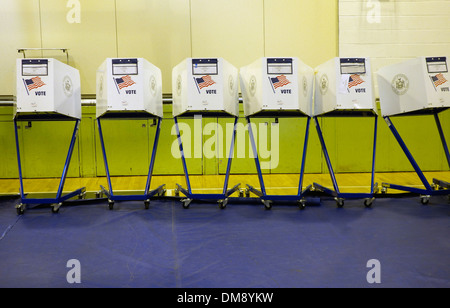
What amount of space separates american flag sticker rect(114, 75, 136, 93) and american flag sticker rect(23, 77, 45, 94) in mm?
588

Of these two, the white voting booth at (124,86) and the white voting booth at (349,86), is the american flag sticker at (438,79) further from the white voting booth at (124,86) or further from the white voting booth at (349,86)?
the white voting booth at (124,86)

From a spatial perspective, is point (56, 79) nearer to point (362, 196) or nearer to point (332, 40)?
point (362, 196)

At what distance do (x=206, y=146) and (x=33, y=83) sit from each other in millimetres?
2448

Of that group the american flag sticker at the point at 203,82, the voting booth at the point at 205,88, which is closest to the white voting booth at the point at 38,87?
the voting booth at the point at 205,88

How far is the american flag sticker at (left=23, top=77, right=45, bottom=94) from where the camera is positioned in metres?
2.94

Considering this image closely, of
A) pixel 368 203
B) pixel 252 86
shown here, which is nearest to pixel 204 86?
pixel 252 86

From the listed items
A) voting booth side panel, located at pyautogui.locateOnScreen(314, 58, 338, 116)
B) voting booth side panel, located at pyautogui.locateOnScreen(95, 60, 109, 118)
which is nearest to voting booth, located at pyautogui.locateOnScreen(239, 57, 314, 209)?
voting booth side panel, located at pyautogui.locateOnScreen(314, 58, 338, 116)

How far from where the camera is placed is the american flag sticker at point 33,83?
294cm

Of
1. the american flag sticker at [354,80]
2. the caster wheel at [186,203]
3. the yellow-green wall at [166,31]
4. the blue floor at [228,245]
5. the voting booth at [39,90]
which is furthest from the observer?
the yellow-green wall at [166,31]

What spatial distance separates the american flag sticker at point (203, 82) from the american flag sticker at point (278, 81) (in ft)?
1.61

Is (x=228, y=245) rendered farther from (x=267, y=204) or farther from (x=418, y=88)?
(x=418, y=88)

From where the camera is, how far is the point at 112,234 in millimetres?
2461
